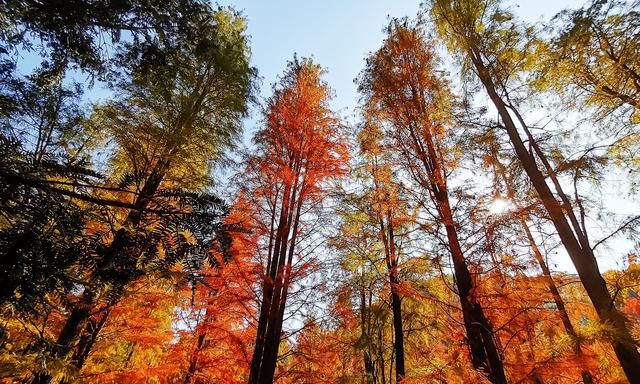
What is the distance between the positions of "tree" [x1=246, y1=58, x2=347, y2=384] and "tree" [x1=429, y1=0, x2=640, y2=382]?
3195 mm

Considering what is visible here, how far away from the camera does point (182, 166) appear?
6.80 m

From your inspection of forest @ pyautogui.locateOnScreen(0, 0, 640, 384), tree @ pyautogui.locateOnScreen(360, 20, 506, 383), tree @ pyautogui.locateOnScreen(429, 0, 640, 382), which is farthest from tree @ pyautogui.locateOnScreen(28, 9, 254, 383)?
tree @ pyautogui.locateOnScreen(429, 0, 640, 382)

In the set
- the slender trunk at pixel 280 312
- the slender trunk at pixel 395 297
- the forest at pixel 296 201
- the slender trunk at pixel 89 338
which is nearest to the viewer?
the forest at pixel 296 201

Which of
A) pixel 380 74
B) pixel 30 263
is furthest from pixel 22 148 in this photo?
pixel 380 74

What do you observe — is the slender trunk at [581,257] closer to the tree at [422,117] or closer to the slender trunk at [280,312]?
the tree at [422,117]

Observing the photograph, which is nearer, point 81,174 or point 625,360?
point 81,174

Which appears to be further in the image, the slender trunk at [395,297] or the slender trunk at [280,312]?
the slender trunk at [395,297]

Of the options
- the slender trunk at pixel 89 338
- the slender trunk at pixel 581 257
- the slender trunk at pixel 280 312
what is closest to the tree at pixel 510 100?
the slender trunk at pixel 581 257

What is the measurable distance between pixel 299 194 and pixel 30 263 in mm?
5309

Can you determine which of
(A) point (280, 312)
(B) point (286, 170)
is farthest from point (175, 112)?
(A) point (280, 312)

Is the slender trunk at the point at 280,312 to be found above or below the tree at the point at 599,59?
below

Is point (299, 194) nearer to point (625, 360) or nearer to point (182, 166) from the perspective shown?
point (182, 166)

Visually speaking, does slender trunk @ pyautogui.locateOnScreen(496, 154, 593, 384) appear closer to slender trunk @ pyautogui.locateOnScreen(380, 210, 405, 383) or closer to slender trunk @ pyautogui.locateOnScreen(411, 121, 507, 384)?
slender trunk @ pyautogui.locateOnScreen(411, 121, 507, 384)

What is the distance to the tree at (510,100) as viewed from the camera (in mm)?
3779
